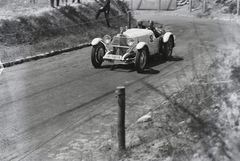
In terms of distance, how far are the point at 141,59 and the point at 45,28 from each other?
6.34 m

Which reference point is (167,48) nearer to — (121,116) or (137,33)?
(137,33)

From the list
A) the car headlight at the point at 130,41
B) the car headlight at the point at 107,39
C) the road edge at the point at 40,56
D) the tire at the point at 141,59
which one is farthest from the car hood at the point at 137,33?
the road edge at the point at 40,56

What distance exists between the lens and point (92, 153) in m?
6.58

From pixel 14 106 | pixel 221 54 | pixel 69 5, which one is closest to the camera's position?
pixel 14 106

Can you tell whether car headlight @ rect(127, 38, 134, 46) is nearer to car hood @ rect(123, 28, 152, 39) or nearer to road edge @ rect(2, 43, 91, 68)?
car hood @ rect(123, 28, 152, 39)

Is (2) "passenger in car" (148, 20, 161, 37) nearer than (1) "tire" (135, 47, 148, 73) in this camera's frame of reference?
No

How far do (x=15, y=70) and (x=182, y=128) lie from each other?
7684 millimetres

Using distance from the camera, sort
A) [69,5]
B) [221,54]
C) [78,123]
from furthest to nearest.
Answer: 1. [69,5]
2. [221,54]
3. [78,123]

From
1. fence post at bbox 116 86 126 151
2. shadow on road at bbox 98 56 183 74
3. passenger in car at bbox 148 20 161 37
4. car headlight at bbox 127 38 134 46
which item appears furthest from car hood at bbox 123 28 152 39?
fence post at bbox 116 86 126 151

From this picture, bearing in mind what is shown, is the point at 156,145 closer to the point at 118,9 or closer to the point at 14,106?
the point at 14,106

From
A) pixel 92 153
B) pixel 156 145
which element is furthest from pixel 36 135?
Answer: pixel 156 145

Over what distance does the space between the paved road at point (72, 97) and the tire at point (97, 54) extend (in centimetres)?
25

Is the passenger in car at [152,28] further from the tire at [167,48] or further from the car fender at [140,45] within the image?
the car fender at [140,45]

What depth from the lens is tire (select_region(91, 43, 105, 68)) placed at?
41.2ft
